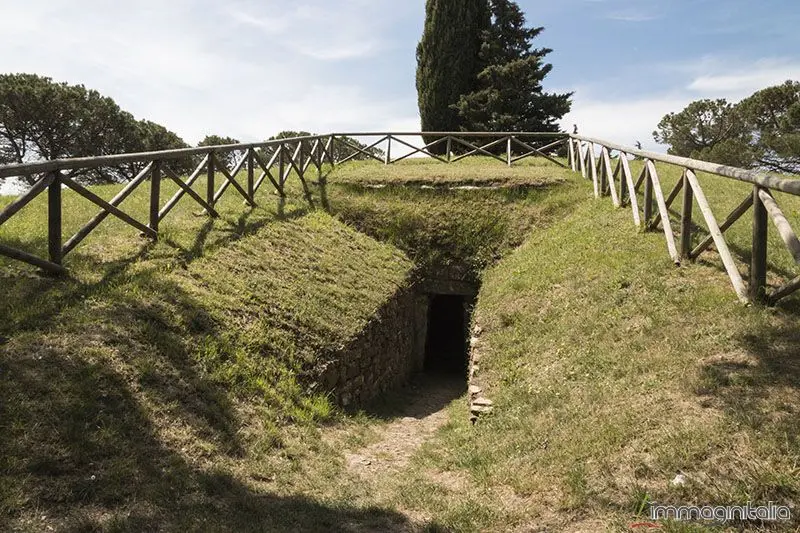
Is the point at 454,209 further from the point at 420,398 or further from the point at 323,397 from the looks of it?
the point at 323,397

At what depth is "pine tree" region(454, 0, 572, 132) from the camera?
2442 cm

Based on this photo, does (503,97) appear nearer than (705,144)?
Yes

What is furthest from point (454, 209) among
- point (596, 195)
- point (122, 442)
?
point (122, 442)

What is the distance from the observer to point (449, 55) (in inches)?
1019

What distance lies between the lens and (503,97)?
972 inches

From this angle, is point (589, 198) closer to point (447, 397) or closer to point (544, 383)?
point (447, 397)

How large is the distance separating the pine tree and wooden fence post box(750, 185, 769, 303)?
20.3m

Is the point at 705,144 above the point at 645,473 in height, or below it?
above

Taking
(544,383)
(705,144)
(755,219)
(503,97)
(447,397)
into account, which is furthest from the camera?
(705,144)

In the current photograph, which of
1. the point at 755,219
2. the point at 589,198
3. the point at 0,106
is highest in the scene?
the point at 0,106

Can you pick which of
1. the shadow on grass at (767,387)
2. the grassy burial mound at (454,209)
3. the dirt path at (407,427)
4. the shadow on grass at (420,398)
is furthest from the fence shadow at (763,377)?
the grassy burial mound at (454,209)

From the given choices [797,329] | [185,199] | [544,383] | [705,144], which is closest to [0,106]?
[185,199]

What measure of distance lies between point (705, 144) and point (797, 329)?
126ft

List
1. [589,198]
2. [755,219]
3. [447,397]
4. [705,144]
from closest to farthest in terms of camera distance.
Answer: [755,219] → [447,397] → [589,198] → [705,144]
